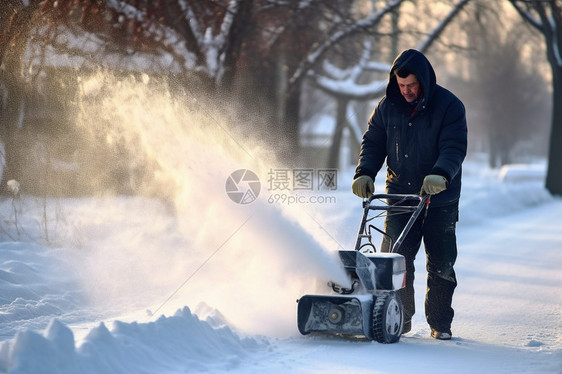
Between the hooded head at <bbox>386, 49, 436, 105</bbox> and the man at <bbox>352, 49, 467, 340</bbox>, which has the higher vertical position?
the hooded head at <bbox>386, 49, 436, 105</bbox>

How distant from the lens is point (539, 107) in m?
62.9

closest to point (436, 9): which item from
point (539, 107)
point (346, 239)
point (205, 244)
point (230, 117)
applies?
point (230, 117)

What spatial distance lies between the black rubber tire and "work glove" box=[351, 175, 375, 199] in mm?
853

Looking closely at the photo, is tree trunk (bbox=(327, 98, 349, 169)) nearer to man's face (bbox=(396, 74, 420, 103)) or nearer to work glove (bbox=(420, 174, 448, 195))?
man's face (bbox=(396, 74, 420, 103))

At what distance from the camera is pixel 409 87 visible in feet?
18.4

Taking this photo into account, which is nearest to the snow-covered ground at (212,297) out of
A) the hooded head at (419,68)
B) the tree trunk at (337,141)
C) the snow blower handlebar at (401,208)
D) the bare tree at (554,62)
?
the snow blower handlebar at (401,208)

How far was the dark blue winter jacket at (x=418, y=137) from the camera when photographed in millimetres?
5488

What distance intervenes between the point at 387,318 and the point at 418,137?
4.51 feet

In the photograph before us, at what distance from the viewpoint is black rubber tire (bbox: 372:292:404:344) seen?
5074mm

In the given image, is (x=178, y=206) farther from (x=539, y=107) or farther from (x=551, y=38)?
(x=539, y=107)

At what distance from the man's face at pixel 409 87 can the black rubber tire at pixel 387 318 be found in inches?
56.5

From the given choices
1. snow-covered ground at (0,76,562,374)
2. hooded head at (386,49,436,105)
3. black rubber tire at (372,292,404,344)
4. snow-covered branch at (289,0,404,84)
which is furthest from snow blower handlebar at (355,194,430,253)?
snow-covered branch at (289,0,404,84)

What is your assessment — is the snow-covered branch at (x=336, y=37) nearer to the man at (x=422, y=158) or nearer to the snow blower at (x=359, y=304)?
the man at (x=422, y=158)

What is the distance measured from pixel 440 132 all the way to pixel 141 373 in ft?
9.13
